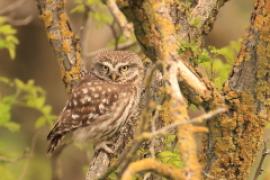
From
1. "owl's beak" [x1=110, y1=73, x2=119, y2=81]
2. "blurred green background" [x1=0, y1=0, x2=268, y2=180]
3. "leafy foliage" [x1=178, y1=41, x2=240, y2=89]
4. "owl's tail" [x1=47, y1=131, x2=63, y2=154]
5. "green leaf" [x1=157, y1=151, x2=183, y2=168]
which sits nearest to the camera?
"leafy foliage" [x1=178, y1=41, x2=240, y2=89]

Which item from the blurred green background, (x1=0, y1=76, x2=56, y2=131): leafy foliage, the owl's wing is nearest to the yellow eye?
the owl's wing

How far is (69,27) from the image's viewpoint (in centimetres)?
546

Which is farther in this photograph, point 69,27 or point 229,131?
point 69,27

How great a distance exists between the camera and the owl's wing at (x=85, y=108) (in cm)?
584

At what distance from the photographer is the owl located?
19.2 ft

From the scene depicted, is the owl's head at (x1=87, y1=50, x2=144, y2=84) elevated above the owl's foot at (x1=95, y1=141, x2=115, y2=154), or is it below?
above

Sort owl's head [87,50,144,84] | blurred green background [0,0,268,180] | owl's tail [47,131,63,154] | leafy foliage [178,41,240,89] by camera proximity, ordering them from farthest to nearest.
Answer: blurred green background [0,0,268,180]
owl's head [87,50,144,84]
owl's tail [47,131,63,154]
leafy foliage [178,41,240,89]

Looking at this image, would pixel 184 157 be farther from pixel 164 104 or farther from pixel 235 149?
pixel 235 149

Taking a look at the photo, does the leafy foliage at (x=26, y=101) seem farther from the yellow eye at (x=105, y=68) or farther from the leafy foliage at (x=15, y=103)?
the yellow eye at (x=105, y=68)

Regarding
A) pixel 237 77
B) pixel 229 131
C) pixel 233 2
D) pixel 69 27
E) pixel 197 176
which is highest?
pixel 233 2

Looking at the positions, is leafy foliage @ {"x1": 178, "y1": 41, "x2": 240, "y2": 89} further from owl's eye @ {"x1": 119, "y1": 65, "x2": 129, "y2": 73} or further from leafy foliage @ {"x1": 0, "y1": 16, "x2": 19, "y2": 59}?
leafy foliage @ {"x1": 0, "y1": 16, "x2": 19, "y2": 59}

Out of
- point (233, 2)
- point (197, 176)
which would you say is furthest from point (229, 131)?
point (233, 2)

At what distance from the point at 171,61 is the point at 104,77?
318 cm

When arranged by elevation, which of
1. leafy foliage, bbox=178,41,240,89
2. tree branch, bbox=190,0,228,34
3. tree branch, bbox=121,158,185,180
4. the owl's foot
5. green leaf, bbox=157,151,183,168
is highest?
tree branch, bbox=190,0,228,34
